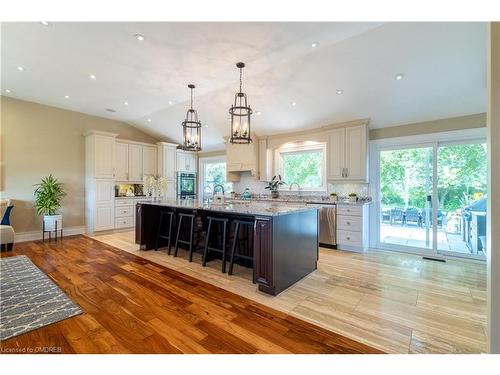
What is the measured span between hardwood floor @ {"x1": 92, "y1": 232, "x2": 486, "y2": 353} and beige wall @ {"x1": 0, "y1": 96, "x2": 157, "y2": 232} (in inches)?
127

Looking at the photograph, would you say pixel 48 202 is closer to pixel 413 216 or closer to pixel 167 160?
pixel 167 160

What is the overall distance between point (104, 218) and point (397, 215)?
6.60 meters

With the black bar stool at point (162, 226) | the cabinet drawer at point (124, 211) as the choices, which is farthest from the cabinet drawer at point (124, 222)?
the black bar stool at point (162, 226)

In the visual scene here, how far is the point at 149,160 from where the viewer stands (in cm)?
705

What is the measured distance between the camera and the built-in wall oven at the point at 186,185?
7652 millimetres

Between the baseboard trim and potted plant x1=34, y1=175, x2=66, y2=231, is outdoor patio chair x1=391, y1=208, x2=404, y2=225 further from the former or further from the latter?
the baseboard trim

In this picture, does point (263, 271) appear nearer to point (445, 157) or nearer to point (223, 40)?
point (223, 40)

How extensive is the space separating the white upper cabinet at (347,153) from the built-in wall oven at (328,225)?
656mm

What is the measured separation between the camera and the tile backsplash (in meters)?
4.83

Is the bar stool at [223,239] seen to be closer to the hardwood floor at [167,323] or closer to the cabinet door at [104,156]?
the hardwood floor at [167,323]
